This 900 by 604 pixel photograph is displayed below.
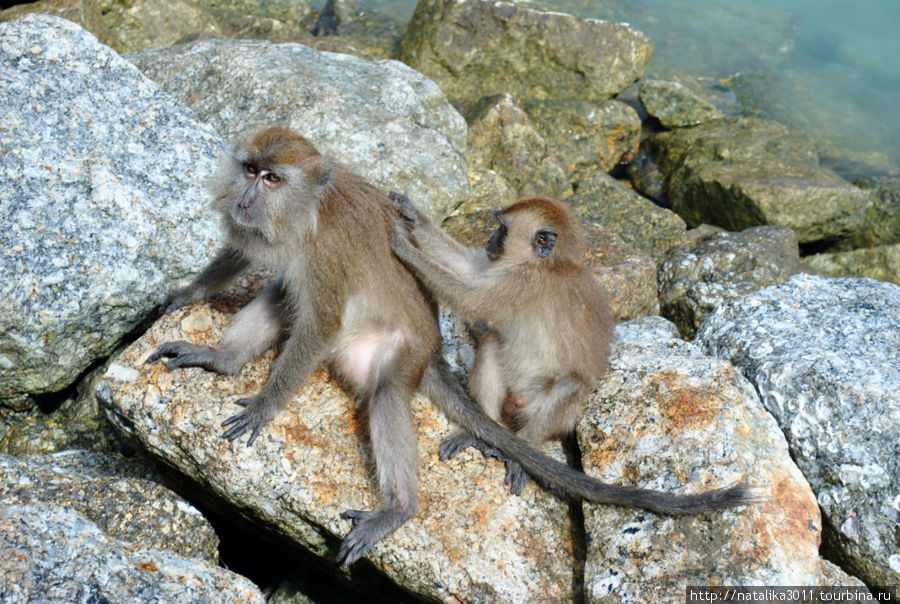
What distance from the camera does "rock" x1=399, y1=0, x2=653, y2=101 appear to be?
1030cm

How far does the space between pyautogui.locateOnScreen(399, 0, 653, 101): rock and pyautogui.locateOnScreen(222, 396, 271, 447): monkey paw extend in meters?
6.77

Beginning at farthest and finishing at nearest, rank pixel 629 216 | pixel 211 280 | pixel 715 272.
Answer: pixel 629 216 → pixel 715 272 → pixel 211 280

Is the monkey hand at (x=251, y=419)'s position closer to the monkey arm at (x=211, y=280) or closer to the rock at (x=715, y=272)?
the monkey arm at (x=211, y=280)

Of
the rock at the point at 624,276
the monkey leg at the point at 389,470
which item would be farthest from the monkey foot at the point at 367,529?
the rock at the point at 624,276

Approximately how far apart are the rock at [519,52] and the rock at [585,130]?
18.2 inches

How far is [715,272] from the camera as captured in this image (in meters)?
6.84

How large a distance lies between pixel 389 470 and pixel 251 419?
31.4 inches

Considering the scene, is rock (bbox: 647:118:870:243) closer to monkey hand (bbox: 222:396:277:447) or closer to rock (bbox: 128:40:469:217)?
rock (bbox: 128:40:469:217)

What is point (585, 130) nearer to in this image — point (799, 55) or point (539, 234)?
point (539, 234)

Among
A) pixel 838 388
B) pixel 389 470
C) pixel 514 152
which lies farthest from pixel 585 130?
pixel 389 470

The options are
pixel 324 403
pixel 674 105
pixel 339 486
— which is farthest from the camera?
pixel 674 105

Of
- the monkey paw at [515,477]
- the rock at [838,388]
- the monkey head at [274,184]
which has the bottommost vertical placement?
the monkey paw at [515,477]

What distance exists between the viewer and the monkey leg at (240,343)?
4.65 meters

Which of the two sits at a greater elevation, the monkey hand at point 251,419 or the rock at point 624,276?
the rock at point 624,276
